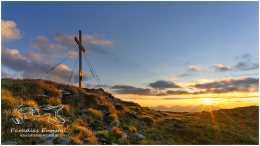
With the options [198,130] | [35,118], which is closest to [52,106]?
[35,118]

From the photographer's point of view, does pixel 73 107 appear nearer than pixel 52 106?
No

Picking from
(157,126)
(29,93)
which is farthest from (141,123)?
(29,93)

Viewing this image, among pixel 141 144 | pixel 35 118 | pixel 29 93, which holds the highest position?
pixel 29 93

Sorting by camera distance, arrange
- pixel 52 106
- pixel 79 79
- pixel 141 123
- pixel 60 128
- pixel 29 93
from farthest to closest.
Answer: pixel 79 79 → pixel 141 123 → pixel 29 93 → pixel 52 106 → pixel 60 128

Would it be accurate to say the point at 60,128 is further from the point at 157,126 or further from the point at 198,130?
the point at 198,130

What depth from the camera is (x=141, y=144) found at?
20.4m

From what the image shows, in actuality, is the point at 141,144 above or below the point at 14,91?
below

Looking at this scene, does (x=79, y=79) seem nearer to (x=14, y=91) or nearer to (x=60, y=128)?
(x=14, y=91)

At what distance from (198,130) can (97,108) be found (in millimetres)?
8548

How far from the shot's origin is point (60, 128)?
1920 centimetres

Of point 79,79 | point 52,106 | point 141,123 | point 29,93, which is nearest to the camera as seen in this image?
point 52,106

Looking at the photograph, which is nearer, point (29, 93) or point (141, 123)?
point (29, 93)

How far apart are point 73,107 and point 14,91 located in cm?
465

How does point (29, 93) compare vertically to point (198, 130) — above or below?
above
